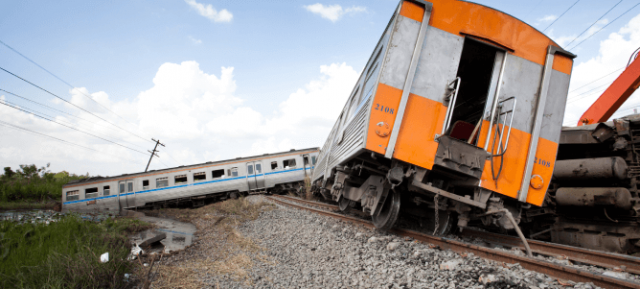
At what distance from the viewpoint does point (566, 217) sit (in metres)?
5.71

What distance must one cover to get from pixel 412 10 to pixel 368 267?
3.31 m

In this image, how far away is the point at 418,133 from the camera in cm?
412

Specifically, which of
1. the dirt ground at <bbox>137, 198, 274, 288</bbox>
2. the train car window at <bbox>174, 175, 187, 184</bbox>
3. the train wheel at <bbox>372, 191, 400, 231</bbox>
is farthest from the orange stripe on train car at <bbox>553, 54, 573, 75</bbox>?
the train car window at <bbox>174, 175, 187, 184</bbox>

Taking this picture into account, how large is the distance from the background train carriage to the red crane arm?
529 inches

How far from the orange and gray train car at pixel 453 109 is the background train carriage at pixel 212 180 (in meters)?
14.8

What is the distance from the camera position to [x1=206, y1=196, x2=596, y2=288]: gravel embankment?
2857 millimetres

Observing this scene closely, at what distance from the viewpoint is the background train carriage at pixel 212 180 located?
62.2 feet

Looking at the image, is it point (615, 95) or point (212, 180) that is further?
→ point (212, 180)

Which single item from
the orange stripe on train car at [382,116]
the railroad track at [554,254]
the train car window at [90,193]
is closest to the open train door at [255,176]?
the train car window at [90,193]

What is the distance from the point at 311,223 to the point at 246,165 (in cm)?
1302

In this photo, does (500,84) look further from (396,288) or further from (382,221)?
(396,288)

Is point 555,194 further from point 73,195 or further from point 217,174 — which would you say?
point 73,195

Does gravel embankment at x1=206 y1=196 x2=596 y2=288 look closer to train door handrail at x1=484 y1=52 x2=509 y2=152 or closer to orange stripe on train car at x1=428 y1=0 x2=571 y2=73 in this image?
train door handrail at x1=484 y1=52 x2=509 y2=152

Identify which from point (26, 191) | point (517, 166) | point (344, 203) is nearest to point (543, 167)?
point (517, 166)
